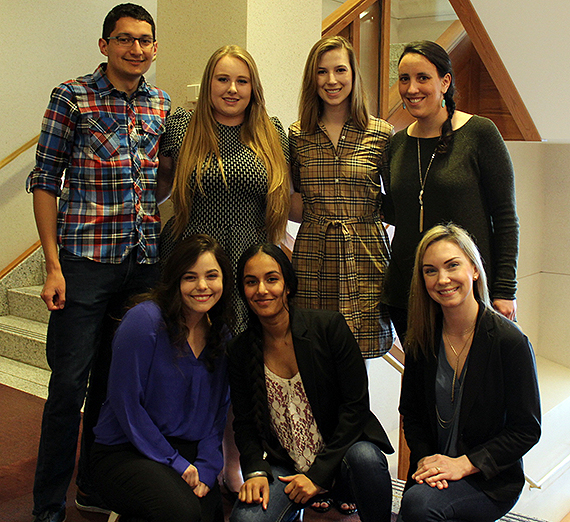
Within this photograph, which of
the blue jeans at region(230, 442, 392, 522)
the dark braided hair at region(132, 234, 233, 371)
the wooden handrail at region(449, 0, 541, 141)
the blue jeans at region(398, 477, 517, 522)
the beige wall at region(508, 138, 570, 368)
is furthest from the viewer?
the beige wall at region(508, 138, 570, 368)

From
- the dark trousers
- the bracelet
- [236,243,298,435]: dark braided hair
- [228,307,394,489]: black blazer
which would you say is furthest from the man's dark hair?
the bracelet

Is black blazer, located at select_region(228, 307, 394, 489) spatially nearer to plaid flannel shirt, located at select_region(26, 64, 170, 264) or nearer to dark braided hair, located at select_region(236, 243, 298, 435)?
dark braided hair, located at select_region(236, 243, 298, 435)

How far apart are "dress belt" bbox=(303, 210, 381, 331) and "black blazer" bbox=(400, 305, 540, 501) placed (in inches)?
16.6

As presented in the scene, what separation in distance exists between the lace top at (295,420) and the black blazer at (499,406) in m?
0.32

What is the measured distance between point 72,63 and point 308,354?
11.7 feet

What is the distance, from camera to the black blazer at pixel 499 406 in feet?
5.40

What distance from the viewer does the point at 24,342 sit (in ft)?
11.6

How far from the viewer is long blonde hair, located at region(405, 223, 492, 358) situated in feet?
5.70

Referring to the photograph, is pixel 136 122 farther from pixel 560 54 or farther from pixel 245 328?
pixel 560 54

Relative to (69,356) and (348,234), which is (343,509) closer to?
(348,234)

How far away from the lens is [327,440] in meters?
1.85

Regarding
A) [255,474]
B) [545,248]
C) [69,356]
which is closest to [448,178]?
[255,474]

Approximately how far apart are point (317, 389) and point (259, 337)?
23cm

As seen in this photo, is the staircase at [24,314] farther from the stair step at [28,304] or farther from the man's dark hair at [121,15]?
the man's dark hair at [121,15]
